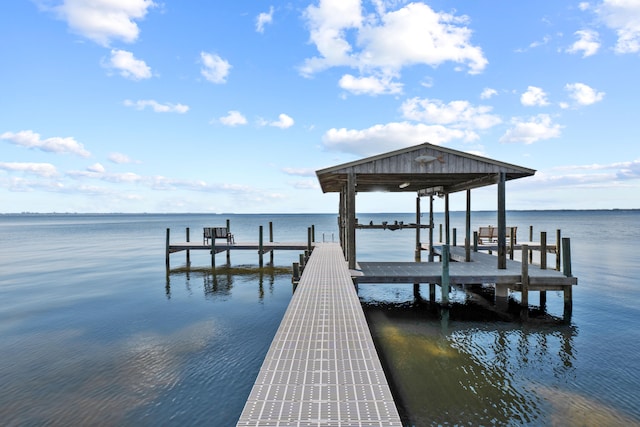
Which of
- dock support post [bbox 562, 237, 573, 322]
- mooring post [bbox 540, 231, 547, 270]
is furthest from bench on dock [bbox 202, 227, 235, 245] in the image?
dock support post [bbox 562, 237, 573, 322]

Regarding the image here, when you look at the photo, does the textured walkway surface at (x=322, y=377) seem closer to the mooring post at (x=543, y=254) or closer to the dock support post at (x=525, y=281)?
the dock support post at (x=525, y=281)

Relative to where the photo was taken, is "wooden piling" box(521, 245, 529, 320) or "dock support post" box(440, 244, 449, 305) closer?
"wooden piling" box(521, 245, 529, 320)

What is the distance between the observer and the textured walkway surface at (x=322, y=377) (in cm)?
394

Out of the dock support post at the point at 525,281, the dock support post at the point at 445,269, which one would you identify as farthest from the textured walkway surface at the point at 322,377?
the dock support post at the point at 525,281

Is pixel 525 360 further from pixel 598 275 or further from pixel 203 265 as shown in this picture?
pixel 203 265

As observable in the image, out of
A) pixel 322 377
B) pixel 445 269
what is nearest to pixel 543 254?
pixel 445 269

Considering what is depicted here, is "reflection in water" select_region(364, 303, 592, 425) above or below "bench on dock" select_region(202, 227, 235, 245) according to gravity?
below

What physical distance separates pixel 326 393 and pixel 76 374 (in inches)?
284

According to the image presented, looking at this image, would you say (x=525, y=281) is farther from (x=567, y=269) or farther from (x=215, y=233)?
(x=215, y=233)

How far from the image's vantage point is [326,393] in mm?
4473

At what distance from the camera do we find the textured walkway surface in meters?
3.94

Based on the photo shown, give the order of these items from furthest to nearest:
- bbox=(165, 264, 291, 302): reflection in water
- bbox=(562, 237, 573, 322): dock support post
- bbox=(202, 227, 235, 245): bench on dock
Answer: bbox=(202, 227, 235, 245): bench on dock
bbox=(165, 264, 291, 302): reflection in water
bbox=(562, 237, 573, 322): dock support post

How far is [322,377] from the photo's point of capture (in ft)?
16.1

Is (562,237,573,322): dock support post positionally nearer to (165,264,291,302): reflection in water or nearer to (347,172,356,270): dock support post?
(347,172,356,270): dock support post
